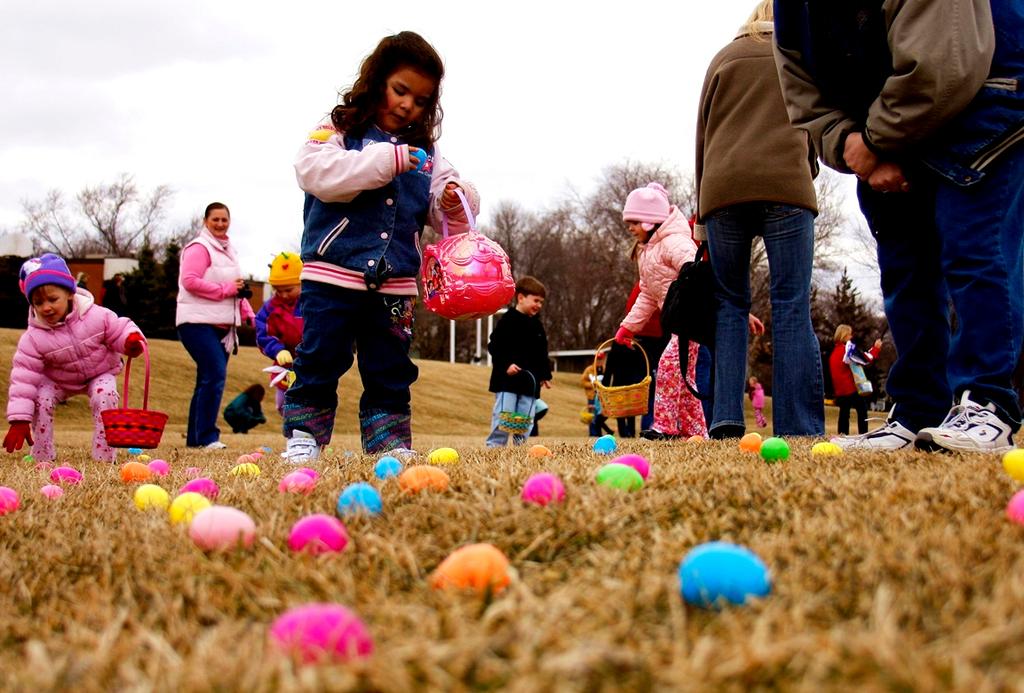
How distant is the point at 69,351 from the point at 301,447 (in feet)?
7.93

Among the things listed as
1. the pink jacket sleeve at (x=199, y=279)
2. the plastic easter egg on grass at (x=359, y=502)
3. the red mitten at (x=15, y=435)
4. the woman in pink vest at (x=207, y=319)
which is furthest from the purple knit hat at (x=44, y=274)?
the plastic easter egg on grass at (x=359, y=502)

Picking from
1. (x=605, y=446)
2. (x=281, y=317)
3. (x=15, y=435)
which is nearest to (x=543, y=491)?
(x=605, y=446)

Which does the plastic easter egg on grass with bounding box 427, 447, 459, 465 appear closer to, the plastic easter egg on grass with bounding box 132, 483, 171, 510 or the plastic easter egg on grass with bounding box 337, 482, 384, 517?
the plastic easter egg on grass with bounding box 132, 483, 171, 510

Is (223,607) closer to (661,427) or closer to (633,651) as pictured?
(633,651)

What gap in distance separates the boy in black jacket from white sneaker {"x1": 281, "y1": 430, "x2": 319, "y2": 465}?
280cm

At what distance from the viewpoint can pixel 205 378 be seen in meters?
7.22

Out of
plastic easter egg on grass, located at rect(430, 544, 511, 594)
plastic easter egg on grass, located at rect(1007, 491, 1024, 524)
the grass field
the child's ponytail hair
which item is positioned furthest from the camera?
the child's ponytail hair

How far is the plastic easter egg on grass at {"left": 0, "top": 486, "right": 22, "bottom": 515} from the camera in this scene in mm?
2501

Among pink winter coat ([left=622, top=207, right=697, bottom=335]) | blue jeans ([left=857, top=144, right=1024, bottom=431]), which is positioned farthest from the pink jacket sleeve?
blue jeans ([left=857, top=144, right=1024, bottom=431])

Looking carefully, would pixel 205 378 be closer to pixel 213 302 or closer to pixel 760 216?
pixel 213 302

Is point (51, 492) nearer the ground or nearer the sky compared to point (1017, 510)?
nearer the ground

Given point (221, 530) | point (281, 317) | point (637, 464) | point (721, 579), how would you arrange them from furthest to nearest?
point (281, 317)
point (637, 464)
point (221, 530)
point (721, 579)

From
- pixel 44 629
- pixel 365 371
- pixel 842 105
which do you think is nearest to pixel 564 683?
pixel 44 629

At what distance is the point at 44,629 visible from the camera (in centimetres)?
131
